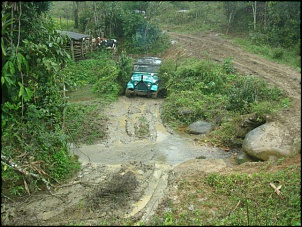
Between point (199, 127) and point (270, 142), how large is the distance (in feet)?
9.66

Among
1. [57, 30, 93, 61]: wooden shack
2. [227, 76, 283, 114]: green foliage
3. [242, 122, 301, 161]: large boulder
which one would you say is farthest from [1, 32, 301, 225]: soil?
[57, 30, 93, 61]: wooden shack

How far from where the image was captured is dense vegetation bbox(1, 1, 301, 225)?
6488mm

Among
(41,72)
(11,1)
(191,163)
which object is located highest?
(11,1)

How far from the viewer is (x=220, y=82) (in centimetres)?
1427

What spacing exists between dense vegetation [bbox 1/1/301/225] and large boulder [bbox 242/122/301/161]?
75 centimetres

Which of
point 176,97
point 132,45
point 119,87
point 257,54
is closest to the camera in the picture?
point 176,97

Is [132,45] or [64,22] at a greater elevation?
[64,22]

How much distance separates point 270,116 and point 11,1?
25.2 feet

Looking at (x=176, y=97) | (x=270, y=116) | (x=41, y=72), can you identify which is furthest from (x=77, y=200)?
(x=176, y=97)

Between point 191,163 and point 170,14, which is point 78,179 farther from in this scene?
point 170,14

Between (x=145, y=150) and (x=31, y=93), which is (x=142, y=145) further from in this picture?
(x=31, y=93)

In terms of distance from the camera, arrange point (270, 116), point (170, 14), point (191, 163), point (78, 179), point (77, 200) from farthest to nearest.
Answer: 1. point (170, 14)
2. point (270, 116)
3. point (191, 163)
4. point (78, 179)
5. point (77, 200)

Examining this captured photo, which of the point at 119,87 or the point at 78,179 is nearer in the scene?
the point at 78,179

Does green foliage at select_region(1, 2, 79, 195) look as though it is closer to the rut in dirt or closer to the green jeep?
the rut in dirt
